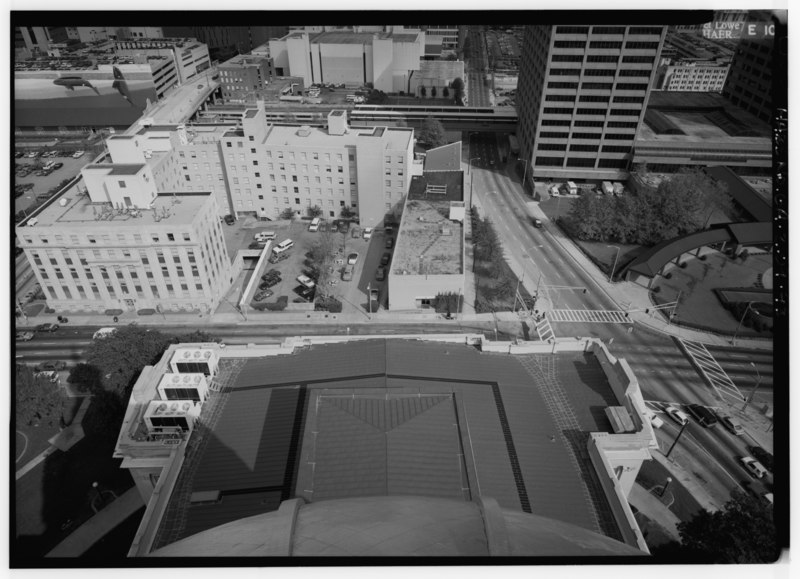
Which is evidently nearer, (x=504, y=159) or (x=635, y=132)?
(x=635, y=132)

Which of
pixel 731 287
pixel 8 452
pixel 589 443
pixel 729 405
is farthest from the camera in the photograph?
pixel 731 287

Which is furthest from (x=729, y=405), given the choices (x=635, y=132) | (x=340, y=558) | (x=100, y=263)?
(x=100, y=263)

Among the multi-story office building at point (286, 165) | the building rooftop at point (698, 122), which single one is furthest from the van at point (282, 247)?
the building rooftop at point (698, 122)

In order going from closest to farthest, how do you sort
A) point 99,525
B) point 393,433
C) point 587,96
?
point 393,433
point 99,525
point 587,96

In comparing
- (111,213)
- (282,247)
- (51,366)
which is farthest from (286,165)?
(51,366)

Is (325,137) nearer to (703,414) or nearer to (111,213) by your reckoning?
(111,213)

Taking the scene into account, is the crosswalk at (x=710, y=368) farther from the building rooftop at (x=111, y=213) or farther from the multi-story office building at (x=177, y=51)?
the multi-story office building at (x=177, y=51)

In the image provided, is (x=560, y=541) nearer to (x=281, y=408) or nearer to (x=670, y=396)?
(x=281, y=408)
